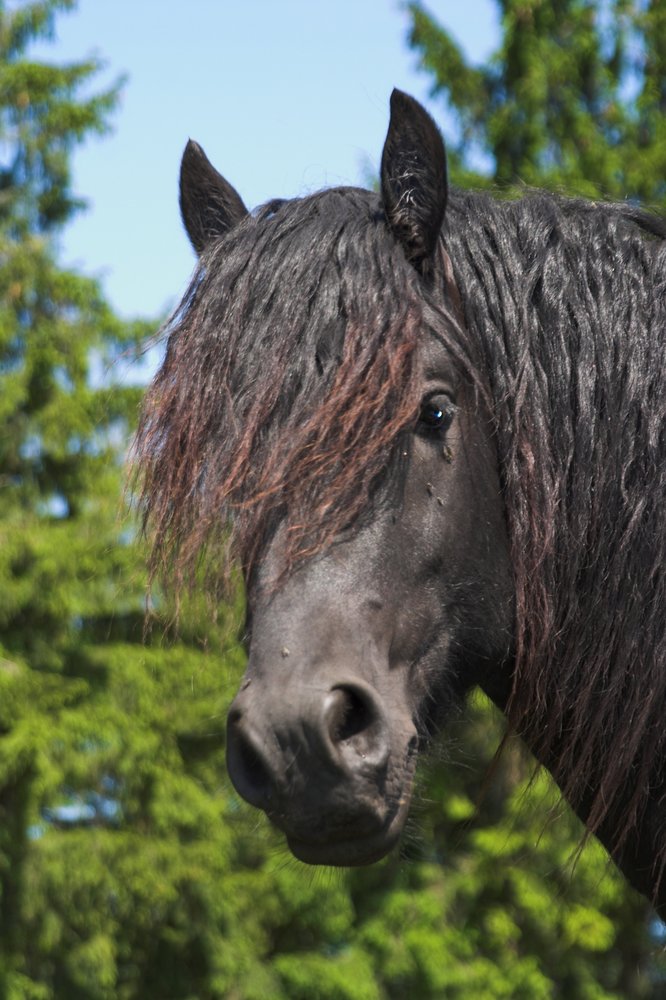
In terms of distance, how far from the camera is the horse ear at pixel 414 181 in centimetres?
265

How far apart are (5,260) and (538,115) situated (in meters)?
4.80

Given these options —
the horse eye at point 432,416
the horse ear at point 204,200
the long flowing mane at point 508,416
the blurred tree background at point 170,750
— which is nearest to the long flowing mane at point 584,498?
the long flowing mane at point 508,416

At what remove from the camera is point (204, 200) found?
3.09 metres

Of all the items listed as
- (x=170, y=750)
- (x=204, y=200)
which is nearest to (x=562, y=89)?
(x=170, y=750)

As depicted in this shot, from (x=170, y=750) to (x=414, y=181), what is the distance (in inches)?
355

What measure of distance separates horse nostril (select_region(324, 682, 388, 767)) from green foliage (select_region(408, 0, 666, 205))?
8.99 meters

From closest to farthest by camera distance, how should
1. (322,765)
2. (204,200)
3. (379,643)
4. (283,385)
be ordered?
(322,765)
(379,643)
(283,385)
(204,200)

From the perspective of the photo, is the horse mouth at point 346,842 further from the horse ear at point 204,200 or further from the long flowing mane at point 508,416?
the horse ear at point 204,200

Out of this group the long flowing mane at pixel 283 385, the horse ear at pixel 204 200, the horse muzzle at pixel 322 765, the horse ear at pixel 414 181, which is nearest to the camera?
the horse muzzle at pixel 322 765

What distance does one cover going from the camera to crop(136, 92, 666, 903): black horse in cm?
238

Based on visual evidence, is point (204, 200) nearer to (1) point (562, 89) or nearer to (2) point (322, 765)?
(2) point (322, 765)

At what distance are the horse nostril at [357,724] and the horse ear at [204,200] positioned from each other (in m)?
1.32

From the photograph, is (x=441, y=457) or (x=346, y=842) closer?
(x=346, y=842)

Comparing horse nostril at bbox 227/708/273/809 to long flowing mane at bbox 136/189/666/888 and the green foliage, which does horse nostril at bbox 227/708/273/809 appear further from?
the green foliage
